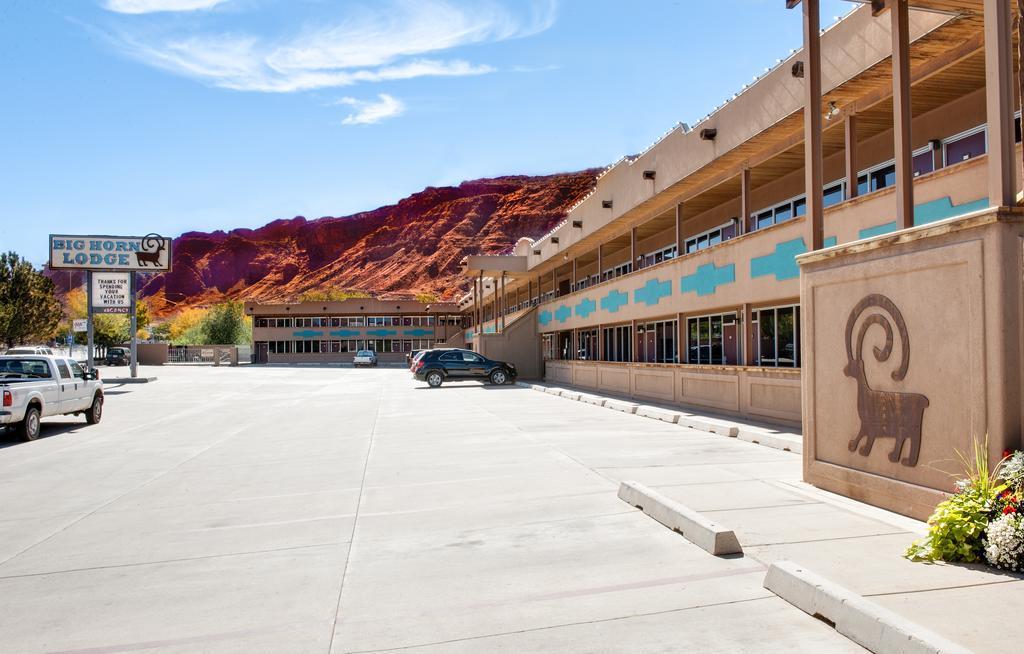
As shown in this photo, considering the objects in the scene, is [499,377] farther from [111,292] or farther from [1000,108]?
[1000,108]

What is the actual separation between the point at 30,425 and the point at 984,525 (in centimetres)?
1741

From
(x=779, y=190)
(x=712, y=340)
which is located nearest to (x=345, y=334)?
(x=712, y=340)

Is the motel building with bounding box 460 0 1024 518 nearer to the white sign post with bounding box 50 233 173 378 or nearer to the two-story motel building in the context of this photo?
the two-story motel building

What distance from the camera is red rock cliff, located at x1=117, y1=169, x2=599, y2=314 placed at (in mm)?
133125

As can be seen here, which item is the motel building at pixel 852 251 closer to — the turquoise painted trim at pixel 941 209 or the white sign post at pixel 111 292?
Answer: the turquoise painted trim at pixel 941 209

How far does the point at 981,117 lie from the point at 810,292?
24.7 ft

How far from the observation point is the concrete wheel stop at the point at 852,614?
3781mm

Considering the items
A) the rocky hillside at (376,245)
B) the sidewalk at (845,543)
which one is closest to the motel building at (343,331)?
the rocky hillside at (376,245)

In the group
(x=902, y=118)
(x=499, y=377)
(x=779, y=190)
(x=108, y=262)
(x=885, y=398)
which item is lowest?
(x=499, y=377)

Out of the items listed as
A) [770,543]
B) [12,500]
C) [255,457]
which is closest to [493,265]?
[255,457]

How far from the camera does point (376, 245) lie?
491ft

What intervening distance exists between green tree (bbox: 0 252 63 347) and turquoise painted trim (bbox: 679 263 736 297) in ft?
186

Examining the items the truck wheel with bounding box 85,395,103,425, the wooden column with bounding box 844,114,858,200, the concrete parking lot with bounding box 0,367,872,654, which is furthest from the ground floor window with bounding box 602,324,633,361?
the truck wheel with bounding box 85,395,103,425

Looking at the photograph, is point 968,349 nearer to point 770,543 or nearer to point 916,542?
point 916,542
